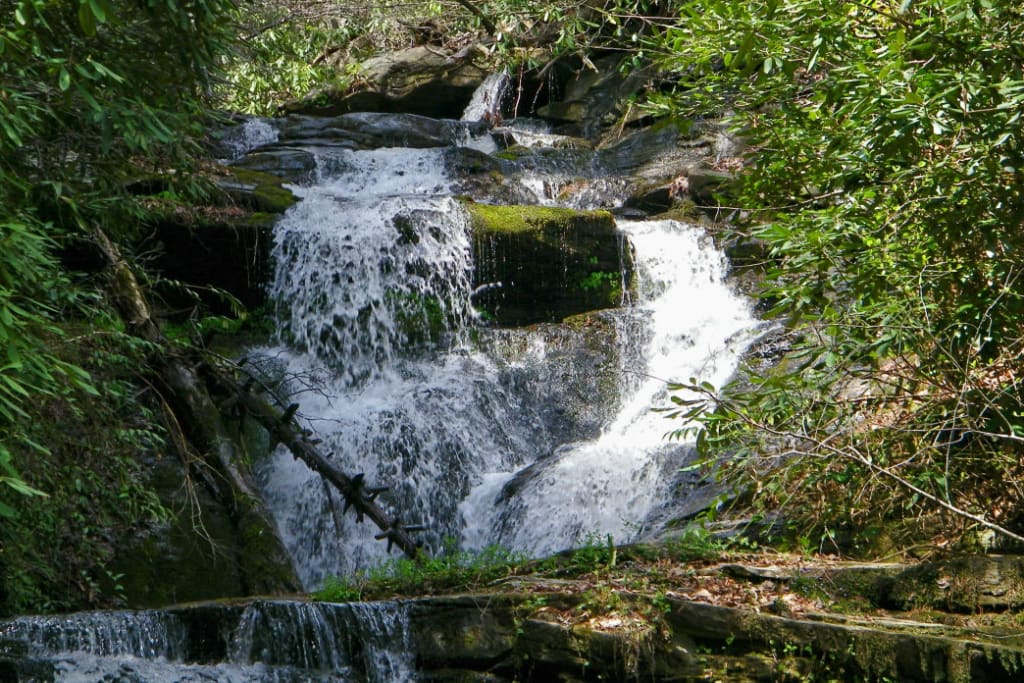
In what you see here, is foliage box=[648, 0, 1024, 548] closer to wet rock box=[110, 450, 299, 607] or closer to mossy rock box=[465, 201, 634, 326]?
wet rock box=[110, 450, 299, 607]

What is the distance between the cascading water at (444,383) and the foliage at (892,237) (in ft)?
11.4

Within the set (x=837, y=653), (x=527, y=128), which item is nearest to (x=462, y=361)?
(x=837, y=653)

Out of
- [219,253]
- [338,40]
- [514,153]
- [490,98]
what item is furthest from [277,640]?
[338,40]

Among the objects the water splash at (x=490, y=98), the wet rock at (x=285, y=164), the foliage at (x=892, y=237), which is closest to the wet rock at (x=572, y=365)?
the wet rock at (x=285, y=164)

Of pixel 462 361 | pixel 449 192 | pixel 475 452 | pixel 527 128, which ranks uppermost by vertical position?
pixel 527 128

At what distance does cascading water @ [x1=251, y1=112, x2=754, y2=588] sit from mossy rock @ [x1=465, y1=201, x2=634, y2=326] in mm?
303

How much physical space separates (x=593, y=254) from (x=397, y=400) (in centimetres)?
388

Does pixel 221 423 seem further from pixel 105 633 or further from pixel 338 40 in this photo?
pixel 338 40

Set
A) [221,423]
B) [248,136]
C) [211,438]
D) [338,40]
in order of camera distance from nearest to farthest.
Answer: [211,438] < [221,423] < [248,136] < [338,40]

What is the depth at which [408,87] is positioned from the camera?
71.8 ft

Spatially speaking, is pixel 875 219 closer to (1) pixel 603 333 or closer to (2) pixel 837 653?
(2) pixel 837 653

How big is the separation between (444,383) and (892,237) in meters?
6.93

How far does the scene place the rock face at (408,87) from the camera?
2166 centimetres

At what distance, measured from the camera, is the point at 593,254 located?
14.2 meters
